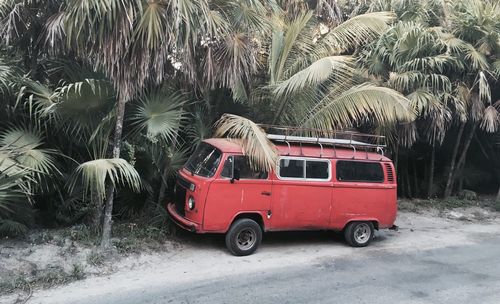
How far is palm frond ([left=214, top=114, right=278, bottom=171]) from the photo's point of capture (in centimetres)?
755

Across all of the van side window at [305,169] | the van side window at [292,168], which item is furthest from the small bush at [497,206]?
the van side window at [292,168]

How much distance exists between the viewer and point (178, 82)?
8180mm

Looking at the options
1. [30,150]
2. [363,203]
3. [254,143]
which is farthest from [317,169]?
[30,150]

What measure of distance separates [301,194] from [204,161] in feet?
5.86

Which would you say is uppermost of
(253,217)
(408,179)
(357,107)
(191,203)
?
(357,107)

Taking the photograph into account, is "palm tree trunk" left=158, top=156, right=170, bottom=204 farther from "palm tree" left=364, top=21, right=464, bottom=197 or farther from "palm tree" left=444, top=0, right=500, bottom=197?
"palm tree" left=444, top=0, right=500, bottom=197

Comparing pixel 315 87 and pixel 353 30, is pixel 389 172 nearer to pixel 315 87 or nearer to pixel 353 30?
pixel 315 87

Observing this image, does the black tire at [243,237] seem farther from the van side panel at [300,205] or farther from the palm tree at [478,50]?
the palm tree at [478,50]

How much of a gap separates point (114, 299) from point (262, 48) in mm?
6596

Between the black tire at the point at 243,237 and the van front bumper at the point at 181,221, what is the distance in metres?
0.60

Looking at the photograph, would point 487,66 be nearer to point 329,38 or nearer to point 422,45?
point 422,45

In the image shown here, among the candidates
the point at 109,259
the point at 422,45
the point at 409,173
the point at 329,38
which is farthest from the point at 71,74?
the point at 409,173

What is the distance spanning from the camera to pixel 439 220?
464 inches

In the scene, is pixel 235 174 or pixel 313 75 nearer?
pixel 235 174
